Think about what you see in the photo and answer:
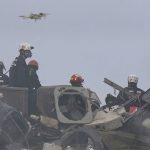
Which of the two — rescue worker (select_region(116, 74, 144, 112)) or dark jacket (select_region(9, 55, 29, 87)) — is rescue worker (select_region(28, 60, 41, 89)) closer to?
dark jacket (select_region(9, 55, 29, 87))

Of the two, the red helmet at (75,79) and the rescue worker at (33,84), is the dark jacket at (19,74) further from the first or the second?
the red helmet at (75,79)

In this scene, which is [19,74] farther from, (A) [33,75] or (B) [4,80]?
(B) [4,80]

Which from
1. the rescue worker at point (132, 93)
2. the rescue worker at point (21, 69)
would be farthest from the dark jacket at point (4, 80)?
the rescue worker at point (132, 93)

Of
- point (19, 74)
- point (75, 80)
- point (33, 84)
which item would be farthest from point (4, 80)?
point (75, 80)

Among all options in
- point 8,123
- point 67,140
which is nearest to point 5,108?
point 8,123

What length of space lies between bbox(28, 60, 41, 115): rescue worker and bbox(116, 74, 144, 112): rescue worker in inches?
79.3

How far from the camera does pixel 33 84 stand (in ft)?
67.2

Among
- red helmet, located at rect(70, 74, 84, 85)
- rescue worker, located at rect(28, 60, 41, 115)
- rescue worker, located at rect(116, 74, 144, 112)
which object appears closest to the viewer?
rescue worker, located at rect(116, 74, 144, 112)

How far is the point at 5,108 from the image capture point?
17438mm

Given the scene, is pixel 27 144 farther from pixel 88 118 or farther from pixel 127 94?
pixel 127 94

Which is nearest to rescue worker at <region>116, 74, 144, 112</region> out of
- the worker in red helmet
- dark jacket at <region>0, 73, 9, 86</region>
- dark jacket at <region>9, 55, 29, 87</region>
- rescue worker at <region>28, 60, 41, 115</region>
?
the worker in red helmet

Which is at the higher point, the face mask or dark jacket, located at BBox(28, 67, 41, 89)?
the face mask

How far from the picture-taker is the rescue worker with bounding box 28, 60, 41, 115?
19375 millimetres

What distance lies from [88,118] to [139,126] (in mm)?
1249
